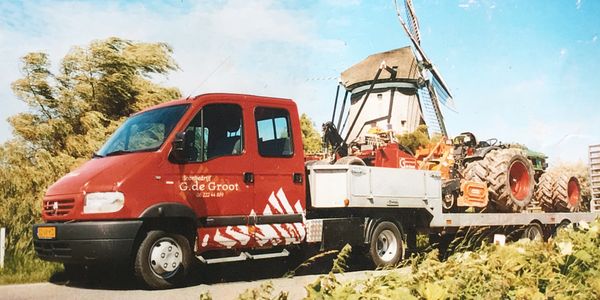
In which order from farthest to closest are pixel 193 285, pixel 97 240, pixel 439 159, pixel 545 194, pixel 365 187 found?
pixel 545 194 → pixel 439 159 → pixel 365 187 → pixel 193 285 → pixel 97 240

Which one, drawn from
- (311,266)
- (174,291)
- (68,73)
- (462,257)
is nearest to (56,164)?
(68,73)

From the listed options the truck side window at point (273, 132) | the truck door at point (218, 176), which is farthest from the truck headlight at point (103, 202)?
the truck side window at point (273, 132)

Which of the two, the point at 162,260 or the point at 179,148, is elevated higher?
the point at 179,148

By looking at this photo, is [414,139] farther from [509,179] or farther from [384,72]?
[509,179]

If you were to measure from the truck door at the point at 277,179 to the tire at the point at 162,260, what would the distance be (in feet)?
3.42

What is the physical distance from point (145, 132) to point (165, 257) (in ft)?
5.53

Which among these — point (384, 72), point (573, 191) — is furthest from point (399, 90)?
point (573, 191)

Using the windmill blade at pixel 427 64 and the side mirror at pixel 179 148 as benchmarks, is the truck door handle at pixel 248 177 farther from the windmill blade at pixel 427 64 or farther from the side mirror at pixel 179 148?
the windmill blade at pixel 427 64

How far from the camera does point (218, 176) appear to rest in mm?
7031

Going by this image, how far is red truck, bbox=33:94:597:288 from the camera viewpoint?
6.34 m

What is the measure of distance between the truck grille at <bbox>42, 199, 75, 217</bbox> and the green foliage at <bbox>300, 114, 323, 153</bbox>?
997 inches

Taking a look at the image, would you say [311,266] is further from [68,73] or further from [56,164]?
[68,73]

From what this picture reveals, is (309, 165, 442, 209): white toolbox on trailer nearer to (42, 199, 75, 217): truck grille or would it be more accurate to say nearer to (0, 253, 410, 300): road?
(0, 253, 410, 300): road

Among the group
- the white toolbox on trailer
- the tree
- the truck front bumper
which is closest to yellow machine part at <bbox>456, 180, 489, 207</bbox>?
the white toolbox on trailer
